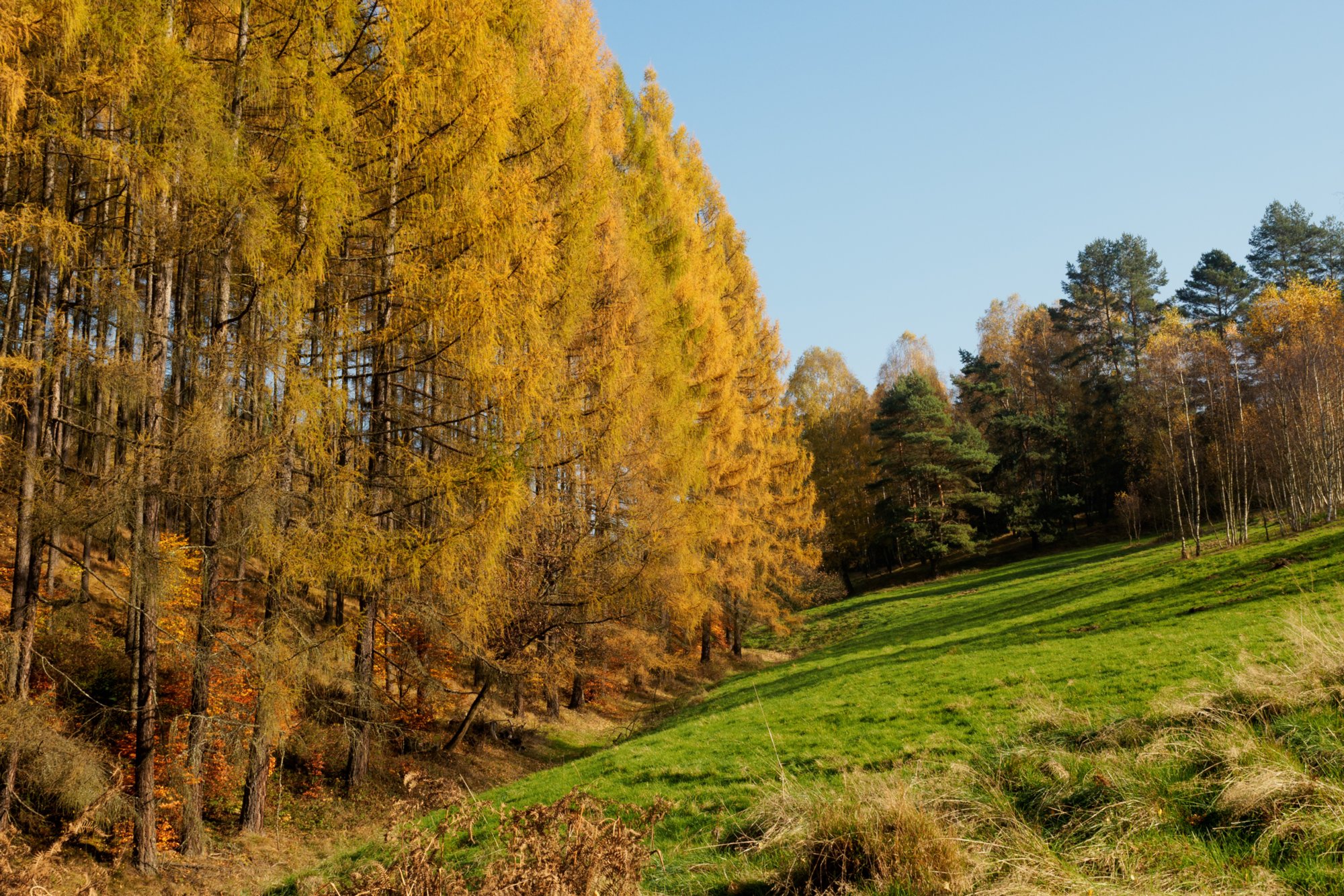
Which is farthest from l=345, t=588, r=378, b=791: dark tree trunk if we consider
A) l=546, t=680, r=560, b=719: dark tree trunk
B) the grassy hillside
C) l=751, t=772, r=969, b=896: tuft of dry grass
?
l=751, t=772, r=969, b=896: tuft of dry grass

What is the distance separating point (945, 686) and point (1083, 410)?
123ft

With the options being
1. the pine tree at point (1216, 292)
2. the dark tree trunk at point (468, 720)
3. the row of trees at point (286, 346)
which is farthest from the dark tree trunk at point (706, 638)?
the pine tree at point (1216, 292)

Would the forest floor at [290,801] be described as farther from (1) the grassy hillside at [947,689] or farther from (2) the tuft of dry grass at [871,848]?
(2) the tuft of dry grass at [871,848]

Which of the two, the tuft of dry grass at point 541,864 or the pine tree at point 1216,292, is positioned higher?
the pine tree at point 1216,292

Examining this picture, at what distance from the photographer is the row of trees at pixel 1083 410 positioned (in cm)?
2728

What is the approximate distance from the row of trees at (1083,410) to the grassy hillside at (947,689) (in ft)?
32.5

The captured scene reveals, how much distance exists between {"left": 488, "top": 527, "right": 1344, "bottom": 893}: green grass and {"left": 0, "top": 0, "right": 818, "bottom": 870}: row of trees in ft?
9.16

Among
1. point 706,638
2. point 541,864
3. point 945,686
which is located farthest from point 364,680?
point 706,638

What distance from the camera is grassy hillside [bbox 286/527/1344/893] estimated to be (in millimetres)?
6473

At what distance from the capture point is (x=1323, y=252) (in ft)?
134

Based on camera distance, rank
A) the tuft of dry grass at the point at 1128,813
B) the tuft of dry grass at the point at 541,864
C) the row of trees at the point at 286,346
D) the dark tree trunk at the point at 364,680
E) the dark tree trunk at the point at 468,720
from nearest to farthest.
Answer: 1. the tuft of dry grass at the point at 541,864
2. the tuft of dry grass at the point at 1128,813
3. the row of trees at the point at 286,346
4. the dark tree trunk at the point at 364,680
5. the dark tree trunk at the point at 468,720

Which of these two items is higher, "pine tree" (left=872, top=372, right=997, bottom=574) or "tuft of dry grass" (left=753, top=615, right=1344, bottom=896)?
"pine tree" (left=872, top=372, right=997, bottom=574)

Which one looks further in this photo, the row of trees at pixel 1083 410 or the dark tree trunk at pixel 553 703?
the row of trees at pixel 1083 410

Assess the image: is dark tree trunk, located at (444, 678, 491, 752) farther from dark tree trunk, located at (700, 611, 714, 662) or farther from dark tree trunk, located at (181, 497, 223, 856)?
dark tree trunk, located at (700, 611, 714, 662)
